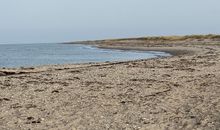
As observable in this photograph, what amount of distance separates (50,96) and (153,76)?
713 cm

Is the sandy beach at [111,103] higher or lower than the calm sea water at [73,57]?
higher

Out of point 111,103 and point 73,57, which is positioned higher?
point 111,103

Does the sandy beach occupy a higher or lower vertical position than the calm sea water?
higher

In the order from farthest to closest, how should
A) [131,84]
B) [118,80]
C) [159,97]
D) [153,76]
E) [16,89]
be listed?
[153,76], [118,80], [131,84], [16,89], [159,97]

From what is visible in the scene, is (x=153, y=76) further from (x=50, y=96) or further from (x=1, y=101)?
(x=1, y=101)

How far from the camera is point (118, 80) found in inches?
775

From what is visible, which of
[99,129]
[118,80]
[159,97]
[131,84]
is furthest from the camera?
[118,80]

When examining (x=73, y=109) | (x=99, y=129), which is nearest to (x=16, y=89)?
(x=73, y=109)

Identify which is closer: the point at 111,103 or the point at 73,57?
the point at 111,103

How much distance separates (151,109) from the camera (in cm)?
1301

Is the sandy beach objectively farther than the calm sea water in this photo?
No

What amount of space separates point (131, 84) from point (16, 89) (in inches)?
177

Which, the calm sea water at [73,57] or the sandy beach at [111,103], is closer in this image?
the sandy beach at [111,103]

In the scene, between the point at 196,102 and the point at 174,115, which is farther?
the point at 196,102
